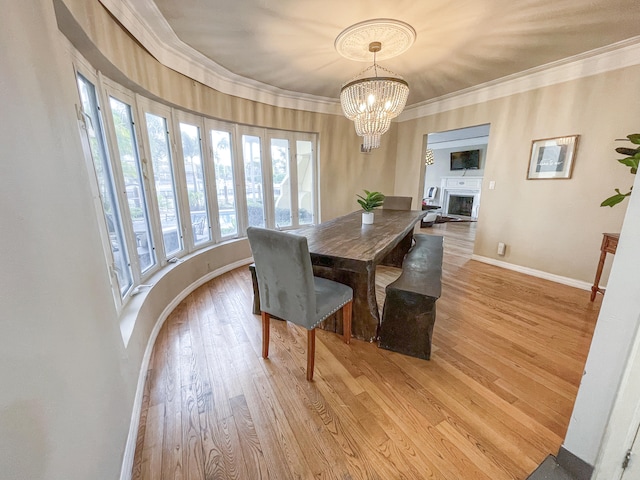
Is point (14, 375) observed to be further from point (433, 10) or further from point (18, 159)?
point (433, 10)

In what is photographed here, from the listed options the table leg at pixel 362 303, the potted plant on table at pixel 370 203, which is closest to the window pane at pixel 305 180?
the potted plant on table at pixel 370 203

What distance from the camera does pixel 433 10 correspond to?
184 cm

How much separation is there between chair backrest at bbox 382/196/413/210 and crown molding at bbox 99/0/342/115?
174cm

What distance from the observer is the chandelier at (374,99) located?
221cm

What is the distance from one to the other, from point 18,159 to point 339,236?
73.6 inches

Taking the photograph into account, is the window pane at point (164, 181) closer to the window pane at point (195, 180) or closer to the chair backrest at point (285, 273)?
the window pane at point (195, 180)

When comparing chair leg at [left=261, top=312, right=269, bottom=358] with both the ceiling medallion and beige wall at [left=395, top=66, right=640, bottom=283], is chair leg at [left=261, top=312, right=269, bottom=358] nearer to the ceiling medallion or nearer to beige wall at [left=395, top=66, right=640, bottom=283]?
the ceiling medallion

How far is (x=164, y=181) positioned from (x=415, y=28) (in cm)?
267

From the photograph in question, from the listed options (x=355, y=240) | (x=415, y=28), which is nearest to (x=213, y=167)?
(x=355, y=240)

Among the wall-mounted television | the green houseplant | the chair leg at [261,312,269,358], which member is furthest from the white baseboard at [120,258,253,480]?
the wall-mounted television

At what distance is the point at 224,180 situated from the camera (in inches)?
131

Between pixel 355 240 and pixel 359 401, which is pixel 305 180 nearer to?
pixel 355 240

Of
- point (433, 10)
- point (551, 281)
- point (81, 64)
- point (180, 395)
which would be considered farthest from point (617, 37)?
point (180, 395)

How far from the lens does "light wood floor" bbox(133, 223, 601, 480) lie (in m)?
1.13
